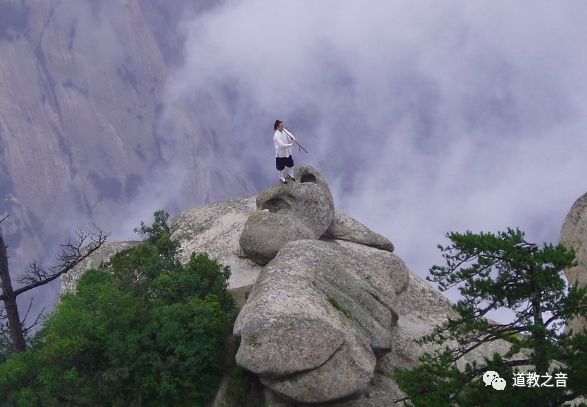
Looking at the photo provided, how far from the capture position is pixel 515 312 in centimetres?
2075

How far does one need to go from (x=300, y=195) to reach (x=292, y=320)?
14950 mm

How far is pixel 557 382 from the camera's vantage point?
1909cm

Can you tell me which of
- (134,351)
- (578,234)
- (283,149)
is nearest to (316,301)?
(134,351)

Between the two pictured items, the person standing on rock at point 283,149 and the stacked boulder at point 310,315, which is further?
the person standing on rock at point 283,149

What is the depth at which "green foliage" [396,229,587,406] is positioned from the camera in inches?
759

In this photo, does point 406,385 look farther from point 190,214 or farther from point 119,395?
point 190,214

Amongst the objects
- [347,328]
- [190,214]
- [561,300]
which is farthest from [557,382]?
[190,214]

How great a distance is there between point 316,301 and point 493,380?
28.0 ft

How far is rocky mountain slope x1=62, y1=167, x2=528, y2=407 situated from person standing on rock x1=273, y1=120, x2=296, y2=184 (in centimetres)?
79

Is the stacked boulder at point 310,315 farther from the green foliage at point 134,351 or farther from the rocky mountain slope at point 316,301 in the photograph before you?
the green foliage at point 134,351

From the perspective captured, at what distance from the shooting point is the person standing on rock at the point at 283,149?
3691cm

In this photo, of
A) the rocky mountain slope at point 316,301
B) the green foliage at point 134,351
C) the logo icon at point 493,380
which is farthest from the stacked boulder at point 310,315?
the logo icon at point 493,380

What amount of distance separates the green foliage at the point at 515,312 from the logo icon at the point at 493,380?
138 millimetres

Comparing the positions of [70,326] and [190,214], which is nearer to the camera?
[70,326]
